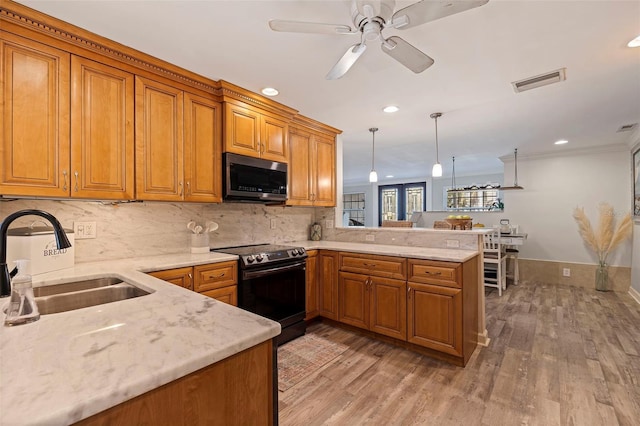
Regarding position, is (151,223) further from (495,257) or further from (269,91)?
(495,257)

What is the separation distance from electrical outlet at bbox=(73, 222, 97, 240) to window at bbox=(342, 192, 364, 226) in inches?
332

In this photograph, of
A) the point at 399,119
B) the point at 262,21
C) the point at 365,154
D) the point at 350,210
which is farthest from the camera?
the point at 350,210

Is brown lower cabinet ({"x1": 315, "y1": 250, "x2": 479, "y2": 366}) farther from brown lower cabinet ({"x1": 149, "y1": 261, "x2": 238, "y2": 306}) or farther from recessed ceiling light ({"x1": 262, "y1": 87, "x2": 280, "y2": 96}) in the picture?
recessed ceiling light ({"x1": 262, "y1": 87, "x2": 280, "y2": 96})

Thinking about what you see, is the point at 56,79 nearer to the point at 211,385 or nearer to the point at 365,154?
the point at 211,385

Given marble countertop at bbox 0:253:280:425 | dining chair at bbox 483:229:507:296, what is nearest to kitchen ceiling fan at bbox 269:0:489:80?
marble countertop at bbox 0:253:280:425

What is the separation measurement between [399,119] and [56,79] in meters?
3.02

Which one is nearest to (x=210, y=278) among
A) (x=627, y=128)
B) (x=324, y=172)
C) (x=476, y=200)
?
(x=324, y=172)

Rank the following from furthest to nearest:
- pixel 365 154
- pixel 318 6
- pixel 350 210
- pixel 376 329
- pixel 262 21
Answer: pixel 350 210 → pixel 365 154 → pixel 376 329 → pixel 262 21 → pixel 318 6

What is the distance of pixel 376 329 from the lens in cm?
285

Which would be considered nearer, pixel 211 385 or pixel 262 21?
pixel 211 385

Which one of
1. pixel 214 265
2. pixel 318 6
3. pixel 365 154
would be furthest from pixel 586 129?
pixel 214 265

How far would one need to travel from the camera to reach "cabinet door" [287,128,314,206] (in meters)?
3.31

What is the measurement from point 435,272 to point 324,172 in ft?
6.07

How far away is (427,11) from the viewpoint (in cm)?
133
